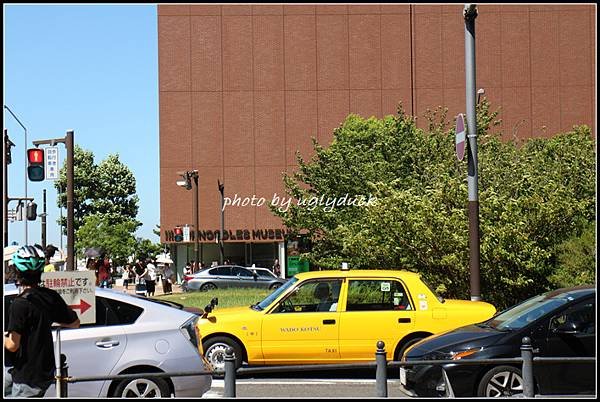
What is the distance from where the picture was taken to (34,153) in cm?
2111

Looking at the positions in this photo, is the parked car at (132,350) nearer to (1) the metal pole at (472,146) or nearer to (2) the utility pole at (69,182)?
(1) the metal pole at (472,146)

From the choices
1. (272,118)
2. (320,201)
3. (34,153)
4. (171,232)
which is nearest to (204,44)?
(272,118)

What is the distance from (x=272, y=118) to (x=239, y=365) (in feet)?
149

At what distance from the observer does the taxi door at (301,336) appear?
12547 millimetres

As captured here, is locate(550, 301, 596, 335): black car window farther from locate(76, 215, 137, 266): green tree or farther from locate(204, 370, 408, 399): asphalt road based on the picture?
locate(76, 215, 137, 266): green tree

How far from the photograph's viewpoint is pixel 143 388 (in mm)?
8742

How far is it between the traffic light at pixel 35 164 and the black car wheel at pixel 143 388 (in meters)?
13.1

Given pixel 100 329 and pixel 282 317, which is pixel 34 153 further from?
pixel 100 329

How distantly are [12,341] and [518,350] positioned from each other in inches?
215

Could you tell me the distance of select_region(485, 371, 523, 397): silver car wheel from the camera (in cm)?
915

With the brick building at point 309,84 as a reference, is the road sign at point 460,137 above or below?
below

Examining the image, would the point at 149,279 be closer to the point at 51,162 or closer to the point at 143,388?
the point at 51,162

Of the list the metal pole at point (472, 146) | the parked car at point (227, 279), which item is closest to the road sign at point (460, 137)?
the metal pole at point (472, 146)

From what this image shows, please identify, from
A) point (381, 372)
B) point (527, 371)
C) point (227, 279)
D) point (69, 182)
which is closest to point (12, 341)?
point (381, 372)
